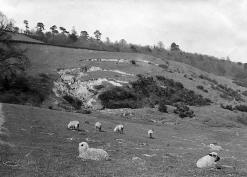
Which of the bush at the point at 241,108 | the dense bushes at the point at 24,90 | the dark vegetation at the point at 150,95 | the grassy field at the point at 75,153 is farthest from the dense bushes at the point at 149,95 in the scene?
the grassy field at the point at 75,153

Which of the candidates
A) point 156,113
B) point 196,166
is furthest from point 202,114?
point 196,166

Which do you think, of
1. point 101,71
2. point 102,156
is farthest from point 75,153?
point 101,71

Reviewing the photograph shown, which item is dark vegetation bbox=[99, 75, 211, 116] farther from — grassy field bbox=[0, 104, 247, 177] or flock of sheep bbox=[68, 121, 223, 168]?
flock of sheep bbox=[68, 121, 223, 168]

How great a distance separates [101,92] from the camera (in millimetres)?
99875

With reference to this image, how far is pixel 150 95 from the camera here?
106m

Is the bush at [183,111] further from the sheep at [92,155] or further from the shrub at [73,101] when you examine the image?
the sheep at [92,155]

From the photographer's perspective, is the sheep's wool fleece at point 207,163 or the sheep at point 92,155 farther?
the sheep at point 92,155

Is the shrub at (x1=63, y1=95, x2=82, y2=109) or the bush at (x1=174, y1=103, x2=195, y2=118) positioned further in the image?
the shrub at (x1=63, y1=95, x2=82, y2=109)

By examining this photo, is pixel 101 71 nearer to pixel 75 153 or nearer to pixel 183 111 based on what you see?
pixel 183 111

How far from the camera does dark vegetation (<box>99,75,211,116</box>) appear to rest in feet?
318

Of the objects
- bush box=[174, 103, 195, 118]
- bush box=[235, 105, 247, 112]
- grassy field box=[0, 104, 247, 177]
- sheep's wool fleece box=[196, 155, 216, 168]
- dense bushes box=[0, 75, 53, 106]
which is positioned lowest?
bush box=[235, 105, 247, 112]

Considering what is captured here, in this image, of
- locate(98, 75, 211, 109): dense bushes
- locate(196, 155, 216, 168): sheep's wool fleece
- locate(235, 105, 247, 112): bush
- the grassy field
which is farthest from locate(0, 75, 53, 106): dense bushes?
locate(196, 155, 216, 168): sheep's wool fleece

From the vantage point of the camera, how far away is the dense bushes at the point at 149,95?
97250 millimetres

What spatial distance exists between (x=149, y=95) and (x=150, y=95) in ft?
1.05
